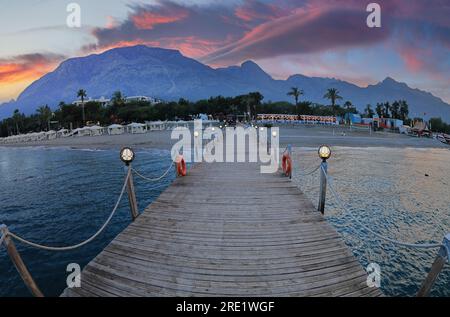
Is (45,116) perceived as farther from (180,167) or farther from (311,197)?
(311,197)

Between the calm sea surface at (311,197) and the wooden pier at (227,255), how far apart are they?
207 centimetres

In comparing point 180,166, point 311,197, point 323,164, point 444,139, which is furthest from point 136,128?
point 444,139

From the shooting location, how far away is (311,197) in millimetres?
11125

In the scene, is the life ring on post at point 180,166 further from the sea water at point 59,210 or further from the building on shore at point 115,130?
the building on shore at point 115,130

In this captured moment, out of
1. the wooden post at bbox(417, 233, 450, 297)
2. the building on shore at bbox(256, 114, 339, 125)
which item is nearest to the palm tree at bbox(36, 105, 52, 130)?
the building on shore at bbox(256, 114, 339, 125)

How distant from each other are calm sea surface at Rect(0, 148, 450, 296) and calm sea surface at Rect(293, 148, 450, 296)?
3 cm

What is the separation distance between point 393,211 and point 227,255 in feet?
27.2

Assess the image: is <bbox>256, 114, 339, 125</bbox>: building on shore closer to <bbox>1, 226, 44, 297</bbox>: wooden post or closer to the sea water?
the sea water

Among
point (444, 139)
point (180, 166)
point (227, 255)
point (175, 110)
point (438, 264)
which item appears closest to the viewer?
point (438, 264)

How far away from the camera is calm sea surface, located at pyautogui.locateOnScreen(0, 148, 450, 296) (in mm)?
5945

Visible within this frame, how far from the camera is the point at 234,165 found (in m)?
12.2

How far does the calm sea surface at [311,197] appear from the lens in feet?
19.5

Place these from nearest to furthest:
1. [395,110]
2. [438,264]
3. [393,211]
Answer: [438,264], [393,211], [395,110]
